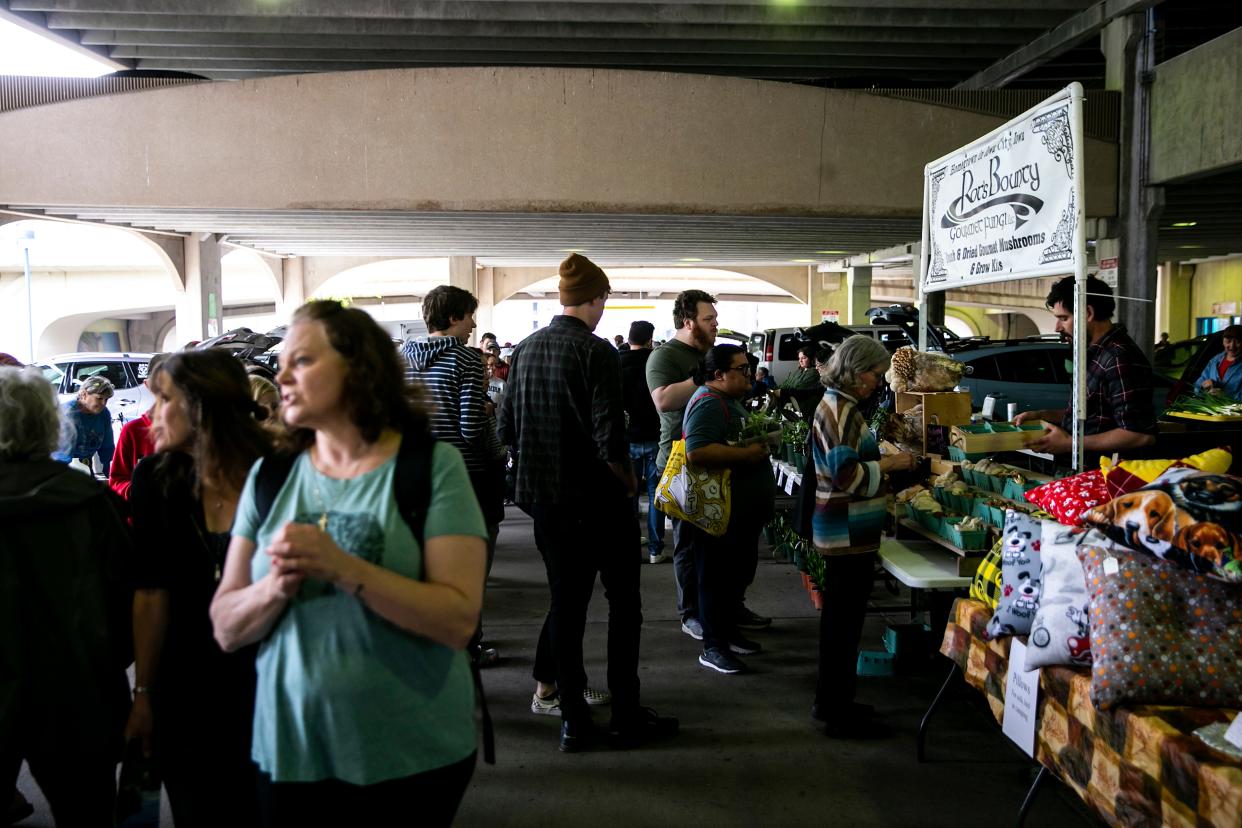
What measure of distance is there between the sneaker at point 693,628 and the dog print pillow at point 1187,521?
310 centimetres

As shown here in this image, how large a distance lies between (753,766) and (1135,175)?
10169mm

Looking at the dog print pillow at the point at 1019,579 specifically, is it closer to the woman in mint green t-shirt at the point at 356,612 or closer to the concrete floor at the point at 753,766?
the concrete floor at the point at 753,766

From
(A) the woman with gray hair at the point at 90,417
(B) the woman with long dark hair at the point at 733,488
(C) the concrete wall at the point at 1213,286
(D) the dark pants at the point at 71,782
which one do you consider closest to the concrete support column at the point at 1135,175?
(B) the woman with long dark hair at the point at 733,488

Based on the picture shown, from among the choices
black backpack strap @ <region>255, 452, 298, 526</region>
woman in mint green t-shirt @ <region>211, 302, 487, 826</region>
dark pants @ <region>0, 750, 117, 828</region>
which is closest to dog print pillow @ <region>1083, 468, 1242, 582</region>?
woman in mint green t-shirt @ <region>211, 302, 487, 826</region>

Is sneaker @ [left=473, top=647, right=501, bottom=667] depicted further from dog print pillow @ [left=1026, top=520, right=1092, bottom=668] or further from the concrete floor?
dog print pillow @ [left=1026, top=520, right=1092, bottom=668]

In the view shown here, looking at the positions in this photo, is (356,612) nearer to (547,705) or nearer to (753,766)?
(753,766)

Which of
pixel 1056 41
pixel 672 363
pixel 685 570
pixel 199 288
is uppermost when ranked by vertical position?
pixel 1056 41

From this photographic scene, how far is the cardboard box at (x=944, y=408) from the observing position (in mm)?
4770

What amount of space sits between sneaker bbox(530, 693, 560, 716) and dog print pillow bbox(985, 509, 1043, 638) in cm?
197

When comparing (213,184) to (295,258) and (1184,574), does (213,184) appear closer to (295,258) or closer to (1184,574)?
(1184,574)

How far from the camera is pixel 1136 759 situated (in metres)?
2.32

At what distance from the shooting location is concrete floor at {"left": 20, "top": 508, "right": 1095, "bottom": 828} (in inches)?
A: 131

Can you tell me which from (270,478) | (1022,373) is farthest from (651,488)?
(1022,373)

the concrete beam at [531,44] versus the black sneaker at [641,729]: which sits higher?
the concrete beam at [531,44]
